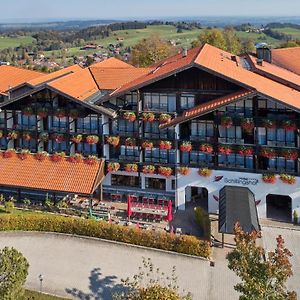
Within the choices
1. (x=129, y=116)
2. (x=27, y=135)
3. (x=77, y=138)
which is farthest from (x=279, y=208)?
(x=27, y=135)

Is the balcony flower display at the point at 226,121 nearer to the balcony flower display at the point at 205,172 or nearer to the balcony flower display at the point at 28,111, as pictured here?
the balcony flower display at the point at 205,172

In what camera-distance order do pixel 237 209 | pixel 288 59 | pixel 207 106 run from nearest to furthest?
pixel 237 209, pixel 207 106, pixel 288 59

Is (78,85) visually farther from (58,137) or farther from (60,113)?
(58,137)

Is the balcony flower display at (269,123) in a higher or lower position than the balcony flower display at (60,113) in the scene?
lower

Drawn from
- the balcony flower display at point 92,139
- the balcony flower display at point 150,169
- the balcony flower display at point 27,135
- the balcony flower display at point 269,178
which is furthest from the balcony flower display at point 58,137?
the balcony flower display at point 269,178

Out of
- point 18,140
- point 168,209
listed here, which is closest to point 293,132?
point 168,209

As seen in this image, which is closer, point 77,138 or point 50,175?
point 50,175

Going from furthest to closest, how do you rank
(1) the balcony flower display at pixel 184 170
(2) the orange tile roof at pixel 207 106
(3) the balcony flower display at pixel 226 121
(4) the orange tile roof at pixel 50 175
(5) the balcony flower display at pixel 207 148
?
(4) the orange tile roof at pixel 50 175 < (1) the balcony flower display at pixel 184 170 < (5) the balcony flower display at pixel 207 148 < (3) the balcony flower display at pixel 226 121 < (2) the orange tile roof at pixel 207 106
